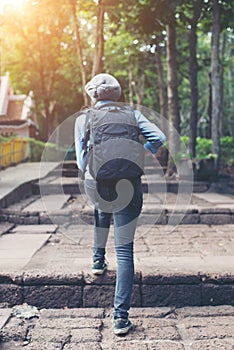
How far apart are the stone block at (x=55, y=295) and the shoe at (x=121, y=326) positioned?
686 millimetres

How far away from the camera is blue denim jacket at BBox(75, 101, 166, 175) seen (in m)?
4.01

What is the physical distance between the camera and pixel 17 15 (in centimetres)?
2255

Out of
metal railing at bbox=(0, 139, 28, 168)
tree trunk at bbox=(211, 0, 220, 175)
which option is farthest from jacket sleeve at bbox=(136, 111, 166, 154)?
metal railing at bbox=(0, 139, 28, 168)

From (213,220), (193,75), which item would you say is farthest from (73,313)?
(193,75)

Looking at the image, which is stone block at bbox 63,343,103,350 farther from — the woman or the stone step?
the stone step

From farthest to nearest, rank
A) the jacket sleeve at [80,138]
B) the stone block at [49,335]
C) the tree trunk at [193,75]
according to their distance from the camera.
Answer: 1. the tree trunk at [193,75]
2. the jacket sleeve at [80,138]
3. the stone block at [49,335]

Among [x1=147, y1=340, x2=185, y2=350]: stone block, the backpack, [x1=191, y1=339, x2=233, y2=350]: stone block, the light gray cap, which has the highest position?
the light gray cap

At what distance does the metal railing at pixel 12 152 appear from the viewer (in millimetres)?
18228

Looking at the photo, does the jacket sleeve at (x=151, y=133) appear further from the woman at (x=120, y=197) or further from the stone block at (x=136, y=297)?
the stone block at (x=136, y=297)

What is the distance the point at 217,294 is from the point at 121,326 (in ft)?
3.53

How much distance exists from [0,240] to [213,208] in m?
3.45

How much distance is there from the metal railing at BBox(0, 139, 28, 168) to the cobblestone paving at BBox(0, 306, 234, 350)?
1316cm

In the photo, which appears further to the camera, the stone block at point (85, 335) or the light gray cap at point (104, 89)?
the light gray cap at point (104, 89)

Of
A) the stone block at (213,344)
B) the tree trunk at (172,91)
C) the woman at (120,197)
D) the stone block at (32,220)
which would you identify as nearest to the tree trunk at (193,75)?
the tree trunk at (172,91)
